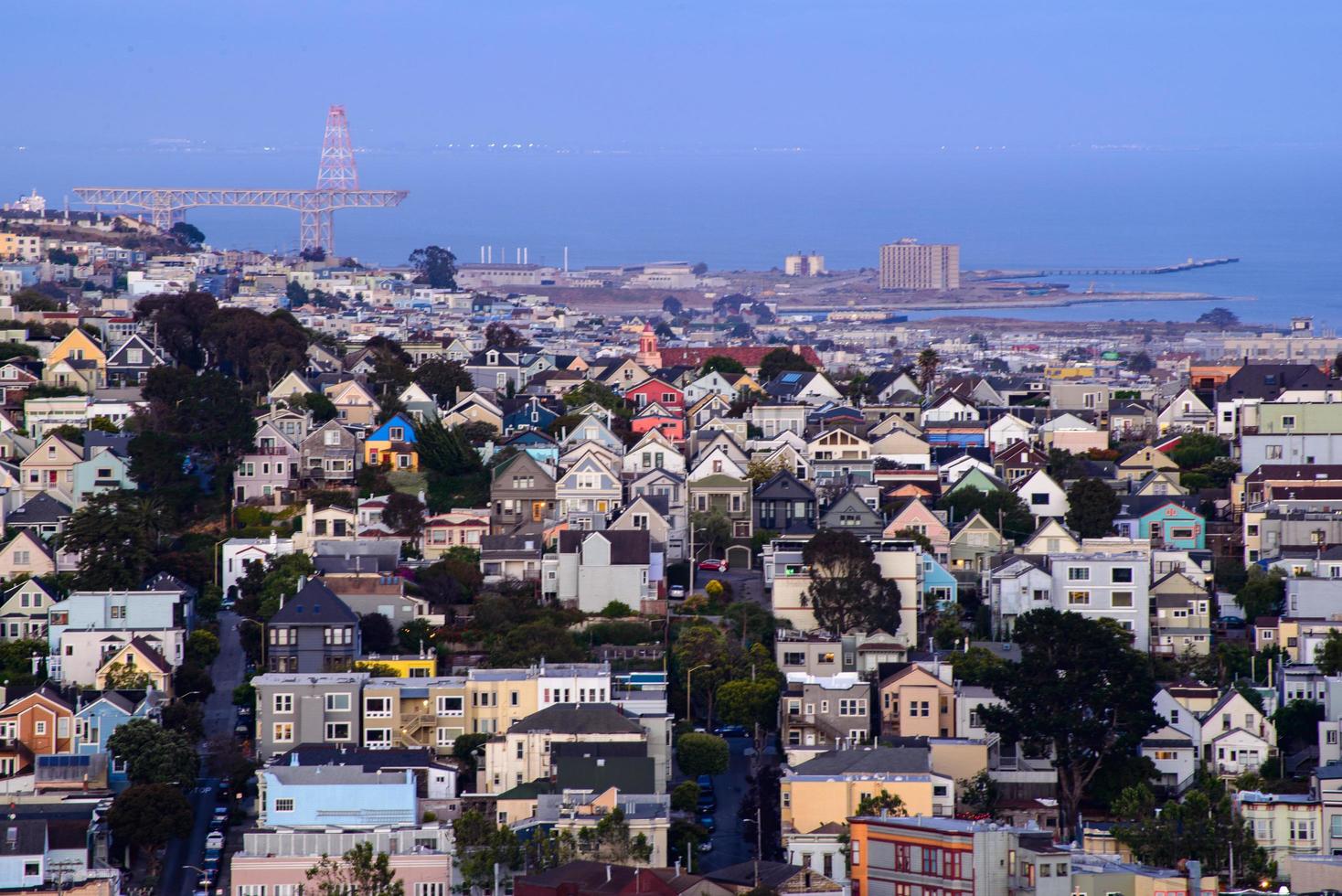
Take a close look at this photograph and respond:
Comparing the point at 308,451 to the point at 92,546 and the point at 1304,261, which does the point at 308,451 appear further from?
the point at 1304,261

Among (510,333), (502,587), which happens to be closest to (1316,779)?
(502,587)

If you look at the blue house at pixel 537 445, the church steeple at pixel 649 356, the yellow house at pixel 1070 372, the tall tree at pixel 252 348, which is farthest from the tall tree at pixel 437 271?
the blue house at pixel 537 445

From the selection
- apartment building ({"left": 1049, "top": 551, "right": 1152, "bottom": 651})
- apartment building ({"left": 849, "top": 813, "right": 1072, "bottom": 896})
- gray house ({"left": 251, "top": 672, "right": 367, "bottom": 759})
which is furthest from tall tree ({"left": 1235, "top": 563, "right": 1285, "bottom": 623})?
gray house ({"left": 251, "top": 672, "right": 367, "bottom": 759})

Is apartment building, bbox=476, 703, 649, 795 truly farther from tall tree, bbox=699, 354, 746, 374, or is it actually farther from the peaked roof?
tall tree, bbox=699, 354, 746, 374

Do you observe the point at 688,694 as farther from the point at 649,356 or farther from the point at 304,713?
the point at 649,356

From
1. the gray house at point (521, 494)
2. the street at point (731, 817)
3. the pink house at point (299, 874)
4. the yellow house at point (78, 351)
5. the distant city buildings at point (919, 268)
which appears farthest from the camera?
the distant city buildings at point (919, 268)

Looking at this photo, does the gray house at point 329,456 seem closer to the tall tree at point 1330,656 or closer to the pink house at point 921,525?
the pink house at point 921,525
